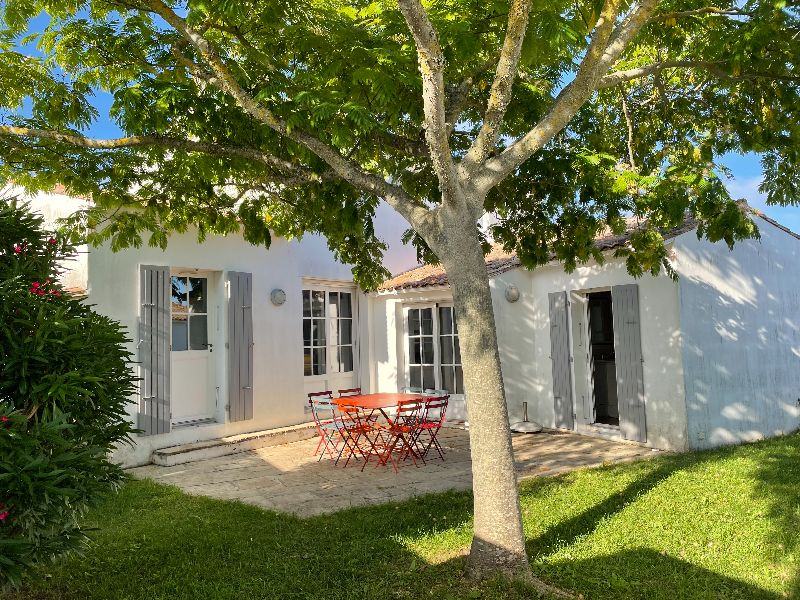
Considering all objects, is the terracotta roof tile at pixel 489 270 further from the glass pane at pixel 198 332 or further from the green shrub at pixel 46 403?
the green shrub at pixel 46 403

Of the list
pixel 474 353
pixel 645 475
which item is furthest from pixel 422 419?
pixel 474 353

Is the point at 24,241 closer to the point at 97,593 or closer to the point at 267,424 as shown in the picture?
the point at 97,593

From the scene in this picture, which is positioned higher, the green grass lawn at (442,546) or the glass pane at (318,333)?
the glass pane at (318,333)

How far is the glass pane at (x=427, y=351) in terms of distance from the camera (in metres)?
11.7

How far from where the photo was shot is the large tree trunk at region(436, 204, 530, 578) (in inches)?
161

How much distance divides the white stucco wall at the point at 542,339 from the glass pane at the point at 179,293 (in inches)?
157

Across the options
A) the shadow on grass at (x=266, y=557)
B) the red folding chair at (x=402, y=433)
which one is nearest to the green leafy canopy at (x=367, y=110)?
the red folding chair at (x=402, y=433)

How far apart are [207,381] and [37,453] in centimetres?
717

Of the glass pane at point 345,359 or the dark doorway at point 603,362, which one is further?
the glass pane at point 345,359

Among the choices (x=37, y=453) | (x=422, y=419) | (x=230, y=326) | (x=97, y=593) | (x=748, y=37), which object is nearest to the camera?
(x=37, y=453)

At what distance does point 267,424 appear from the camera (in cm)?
1016

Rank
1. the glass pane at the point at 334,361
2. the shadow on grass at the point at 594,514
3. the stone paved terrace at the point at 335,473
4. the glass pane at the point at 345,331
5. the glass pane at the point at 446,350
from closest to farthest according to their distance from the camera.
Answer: the shadow on grass at the point at 594,514
the stone paved terrace at the point at 335,473
the glass pane at the point at 446,350
the glass pane at the point at 334,361
the glass pane at the point at 345,331

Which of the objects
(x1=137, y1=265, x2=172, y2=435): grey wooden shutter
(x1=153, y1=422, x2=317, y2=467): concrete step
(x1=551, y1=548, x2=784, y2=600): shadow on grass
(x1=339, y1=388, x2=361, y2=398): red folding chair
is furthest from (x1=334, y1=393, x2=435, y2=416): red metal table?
(x1=551, y1=548, x2=784, y2=600): shadow on grass

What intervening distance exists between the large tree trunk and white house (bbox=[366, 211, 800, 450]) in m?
4.72
